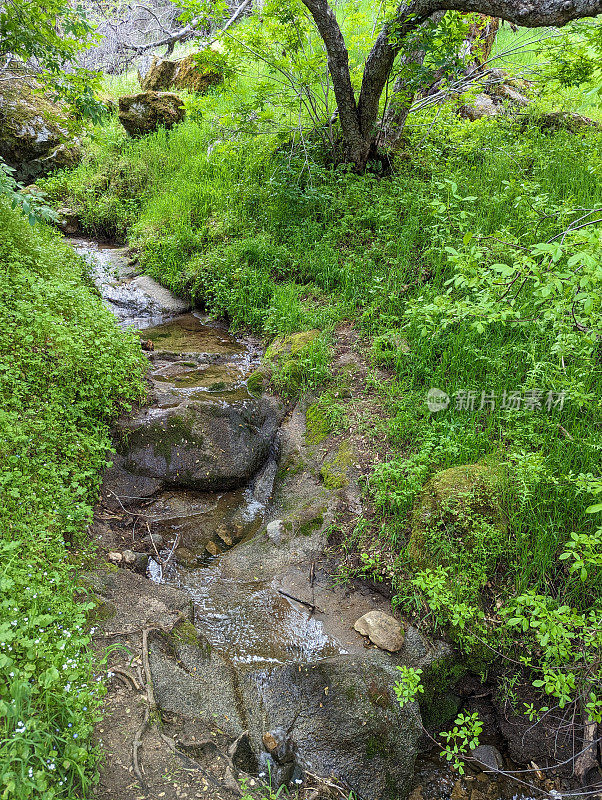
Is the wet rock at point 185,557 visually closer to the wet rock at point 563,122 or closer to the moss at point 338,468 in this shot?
the moss at point 338,468

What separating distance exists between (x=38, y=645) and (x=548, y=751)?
9.58 feet

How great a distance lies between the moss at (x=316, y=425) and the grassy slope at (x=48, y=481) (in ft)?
5.67

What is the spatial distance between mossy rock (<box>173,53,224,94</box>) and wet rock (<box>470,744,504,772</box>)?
13661mm

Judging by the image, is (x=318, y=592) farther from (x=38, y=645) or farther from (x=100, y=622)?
(x=38, y=645)

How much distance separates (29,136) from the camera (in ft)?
34.5

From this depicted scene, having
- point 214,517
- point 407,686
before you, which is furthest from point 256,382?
point 407,686

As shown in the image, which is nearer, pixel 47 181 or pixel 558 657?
pixel 558 657

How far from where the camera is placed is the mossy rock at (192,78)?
40.6 ft

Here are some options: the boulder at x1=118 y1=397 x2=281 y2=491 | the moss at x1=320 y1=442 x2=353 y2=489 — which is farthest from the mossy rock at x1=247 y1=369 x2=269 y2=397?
the moss at x1=320 y1=442 x2=353 y2=489

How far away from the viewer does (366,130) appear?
23.9 ft

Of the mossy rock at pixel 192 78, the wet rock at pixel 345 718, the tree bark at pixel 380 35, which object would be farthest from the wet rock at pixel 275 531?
the mossy rock at pixel 192 78

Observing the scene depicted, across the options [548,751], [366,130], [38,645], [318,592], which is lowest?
[548,751]

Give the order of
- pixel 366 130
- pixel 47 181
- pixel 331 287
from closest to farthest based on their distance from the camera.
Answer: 1. pixel 331 287
2. pixel 366 130
3. pixel 47 181

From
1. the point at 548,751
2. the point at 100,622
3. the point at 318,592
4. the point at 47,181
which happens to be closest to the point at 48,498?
the point at 100,622
